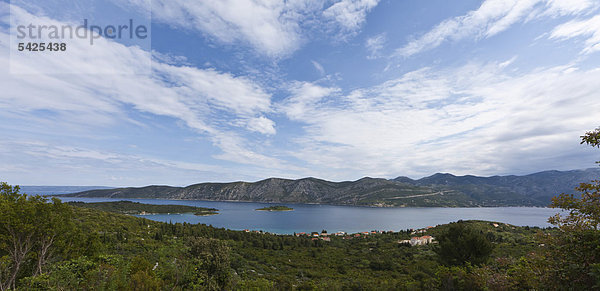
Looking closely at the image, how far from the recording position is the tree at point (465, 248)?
65.9ft

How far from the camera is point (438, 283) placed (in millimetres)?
9203

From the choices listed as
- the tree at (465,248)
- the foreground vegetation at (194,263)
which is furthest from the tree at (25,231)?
the tree at (465,248)

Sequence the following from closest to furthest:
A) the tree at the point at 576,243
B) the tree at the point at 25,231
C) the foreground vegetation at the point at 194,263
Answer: the tree at the point at 576,243 → the foreground vegetation at the point at 194,263 → the tree at the point at 25,231

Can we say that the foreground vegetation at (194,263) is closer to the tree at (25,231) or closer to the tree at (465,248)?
the tree at (25,231)

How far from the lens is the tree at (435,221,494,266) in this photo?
20094 millimetres

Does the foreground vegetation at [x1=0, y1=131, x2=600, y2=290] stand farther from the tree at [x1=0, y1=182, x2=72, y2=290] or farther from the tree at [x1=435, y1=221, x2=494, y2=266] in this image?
the tree at [x1=435, y1=221, x2=494, y2=266]

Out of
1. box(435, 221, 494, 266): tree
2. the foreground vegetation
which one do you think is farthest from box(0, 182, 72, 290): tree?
box(435, 221, 494, 266): tree

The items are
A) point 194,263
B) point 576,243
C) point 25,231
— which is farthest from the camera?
point 194,263

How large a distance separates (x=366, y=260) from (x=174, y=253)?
31.1 m

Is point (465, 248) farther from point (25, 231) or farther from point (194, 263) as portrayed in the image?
point (25, 231)

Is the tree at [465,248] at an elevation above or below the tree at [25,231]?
below

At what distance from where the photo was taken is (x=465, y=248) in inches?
803

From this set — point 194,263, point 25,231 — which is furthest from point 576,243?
point 25,231

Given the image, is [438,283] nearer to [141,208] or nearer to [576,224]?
[576,224]
